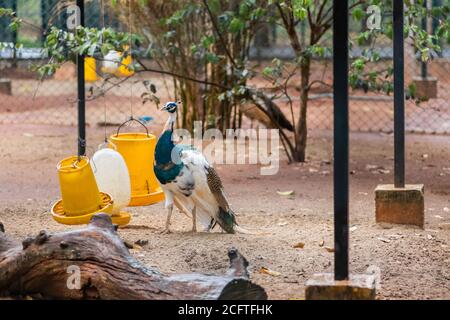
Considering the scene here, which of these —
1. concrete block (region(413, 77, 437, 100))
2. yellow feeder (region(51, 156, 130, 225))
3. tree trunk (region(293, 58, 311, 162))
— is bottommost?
yellow feeder (region(51, 156, 130, 225))

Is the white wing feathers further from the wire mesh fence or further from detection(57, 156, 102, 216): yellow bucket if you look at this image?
the wire mesh fence

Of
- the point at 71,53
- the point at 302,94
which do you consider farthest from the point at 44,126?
the point at 71,53

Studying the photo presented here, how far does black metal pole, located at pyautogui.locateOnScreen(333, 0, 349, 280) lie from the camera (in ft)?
13.2

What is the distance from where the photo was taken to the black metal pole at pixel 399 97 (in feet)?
20.0

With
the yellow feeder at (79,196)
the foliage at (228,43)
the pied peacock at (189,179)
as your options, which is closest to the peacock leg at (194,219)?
the pied peacock at (189,179)

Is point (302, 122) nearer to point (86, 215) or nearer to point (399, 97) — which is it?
point (399, 97)

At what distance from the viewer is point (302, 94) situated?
873 cm

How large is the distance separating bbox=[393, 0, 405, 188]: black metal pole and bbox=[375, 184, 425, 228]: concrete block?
11 cm

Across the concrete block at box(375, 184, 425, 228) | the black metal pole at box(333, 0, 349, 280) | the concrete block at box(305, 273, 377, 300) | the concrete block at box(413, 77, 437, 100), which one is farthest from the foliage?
the concrete block at box(413, 77, 437, 100)

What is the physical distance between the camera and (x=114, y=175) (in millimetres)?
6004

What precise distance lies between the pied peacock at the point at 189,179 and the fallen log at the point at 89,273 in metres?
1.37

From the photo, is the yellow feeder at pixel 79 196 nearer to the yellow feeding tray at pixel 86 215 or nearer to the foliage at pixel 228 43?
the yellow feeding tray at pixel 86 215

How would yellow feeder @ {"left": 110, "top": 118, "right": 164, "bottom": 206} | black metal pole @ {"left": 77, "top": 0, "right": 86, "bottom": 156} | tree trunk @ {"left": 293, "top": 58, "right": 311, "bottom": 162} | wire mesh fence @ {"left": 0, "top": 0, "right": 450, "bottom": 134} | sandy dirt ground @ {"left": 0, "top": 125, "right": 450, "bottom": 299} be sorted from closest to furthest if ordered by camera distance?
sandy dirt ground @ {"left": 0, "top": 125, "right": 450, "bottom": 299} → yellow feeder @ {"left": 110, "top": 118, "right": 164, "bottom": 206} → black metal pole @ {"left": 77, "top": 0, "right": 86, "bottom": 156} → tree trunk @ {"left": 293, "top": 58, "right": 311, "bottom": 162} → wire mesh fence @ {"left": 0, "top": 0, "right": 450, "bottom": 134}

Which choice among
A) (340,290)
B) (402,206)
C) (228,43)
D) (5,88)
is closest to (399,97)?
(402,206)
